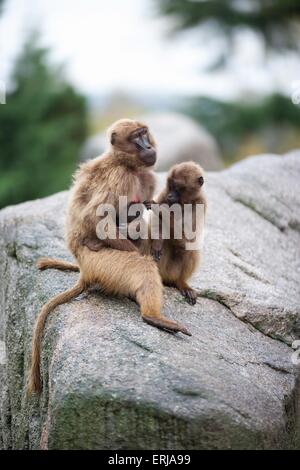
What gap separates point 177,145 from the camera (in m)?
17.2

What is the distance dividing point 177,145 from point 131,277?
1198cm

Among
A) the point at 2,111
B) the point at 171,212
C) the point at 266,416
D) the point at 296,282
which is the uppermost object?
the point at 2,111

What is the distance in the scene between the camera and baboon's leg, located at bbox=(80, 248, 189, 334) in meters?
5.38

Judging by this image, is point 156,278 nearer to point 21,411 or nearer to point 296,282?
point 21,411

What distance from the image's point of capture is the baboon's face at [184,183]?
617 cm

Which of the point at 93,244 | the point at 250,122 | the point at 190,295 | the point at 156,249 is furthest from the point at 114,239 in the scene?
the point at 250,122

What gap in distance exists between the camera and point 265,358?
5.77m

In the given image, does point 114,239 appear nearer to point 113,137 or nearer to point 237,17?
point 113,137

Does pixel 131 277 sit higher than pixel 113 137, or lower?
lower

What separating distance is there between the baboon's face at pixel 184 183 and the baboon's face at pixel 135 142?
0.42 metres

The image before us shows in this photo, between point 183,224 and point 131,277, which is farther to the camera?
point 183,224

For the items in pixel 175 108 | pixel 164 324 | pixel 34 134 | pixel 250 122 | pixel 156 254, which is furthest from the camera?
pixel 175 108
